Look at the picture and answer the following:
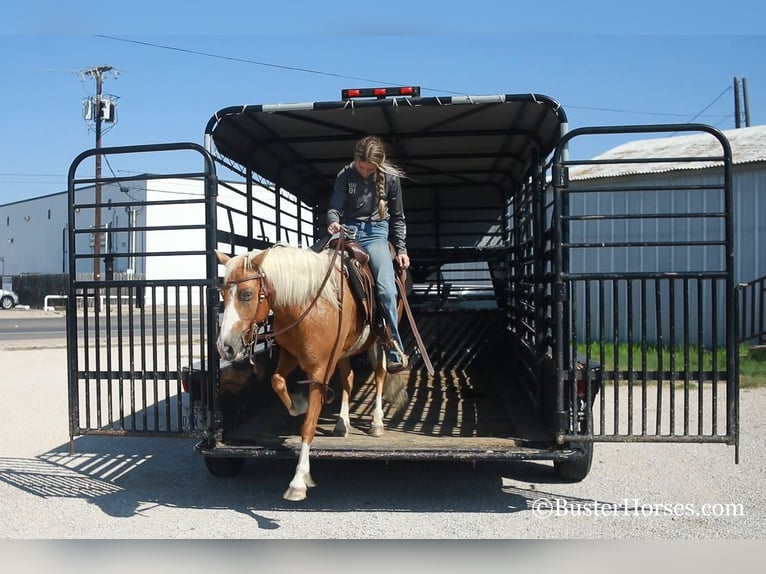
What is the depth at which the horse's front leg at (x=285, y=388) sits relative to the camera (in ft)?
17.6

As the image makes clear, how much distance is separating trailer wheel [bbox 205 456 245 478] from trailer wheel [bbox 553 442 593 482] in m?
2.86

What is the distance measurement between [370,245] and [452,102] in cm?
136

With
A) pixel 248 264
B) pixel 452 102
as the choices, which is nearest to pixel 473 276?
pixel 452 102

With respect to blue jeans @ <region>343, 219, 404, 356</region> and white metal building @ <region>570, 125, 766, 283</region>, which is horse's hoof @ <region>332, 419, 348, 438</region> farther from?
white metal building @ <region>570, 125, 766, 283</region>

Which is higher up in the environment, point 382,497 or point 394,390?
point 394,390

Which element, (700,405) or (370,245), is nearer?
(700,405)

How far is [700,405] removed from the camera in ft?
16.2

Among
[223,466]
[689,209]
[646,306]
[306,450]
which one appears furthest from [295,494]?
[689,209]

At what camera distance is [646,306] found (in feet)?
30.3

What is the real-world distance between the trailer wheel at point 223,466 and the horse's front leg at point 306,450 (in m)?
1.22

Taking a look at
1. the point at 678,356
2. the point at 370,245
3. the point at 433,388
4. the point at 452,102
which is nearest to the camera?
the point at 452,102

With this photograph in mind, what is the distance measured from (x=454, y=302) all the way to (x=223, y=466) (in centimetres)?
510

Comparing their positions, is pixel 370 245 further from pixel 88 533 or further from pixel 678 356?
pixel 678 356

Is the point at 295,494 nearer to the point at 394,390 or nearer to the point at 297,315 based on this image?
the point at 297,315
